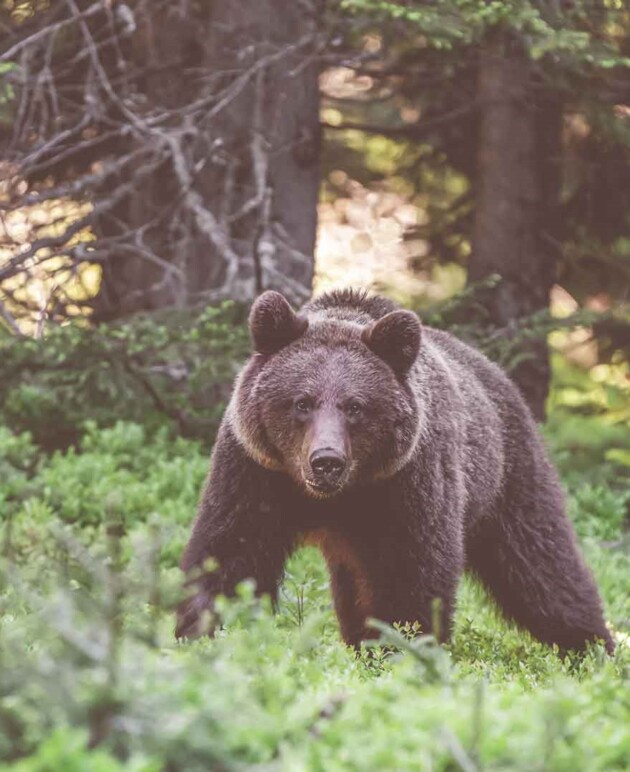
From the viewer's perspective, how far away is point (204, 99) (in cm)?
962

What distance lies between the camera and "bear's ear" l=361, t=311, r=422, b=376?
5.55 meters

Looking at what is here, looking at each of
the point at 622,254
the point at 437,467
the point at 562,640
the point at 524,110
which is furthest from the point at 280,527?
the point at 622,254

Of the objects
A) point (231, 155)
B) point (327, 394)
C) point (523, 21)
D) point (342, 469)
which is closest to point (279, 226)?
point (231, 155)

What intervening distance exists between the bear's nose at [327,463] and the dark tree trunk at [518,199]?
5871 millimetres

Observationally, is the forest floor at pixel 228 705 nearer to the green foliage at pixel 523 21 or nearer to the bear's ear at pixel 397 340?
the bear's ear at pixel 397 340

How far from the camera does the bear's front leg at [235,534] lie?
533cm

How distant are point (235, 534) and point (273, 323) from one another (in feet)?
3.03

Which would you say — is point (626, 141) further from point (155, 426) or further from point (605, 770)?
point (605, 770)

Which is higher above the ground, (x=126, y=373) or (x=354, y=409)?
(x=354, y=409)

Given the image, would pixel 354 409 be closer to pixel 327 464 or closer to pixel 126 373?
pixel 327 464

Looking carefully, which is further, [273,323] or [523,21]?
[523,21]

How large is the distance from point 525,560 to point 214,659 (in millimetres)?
3840

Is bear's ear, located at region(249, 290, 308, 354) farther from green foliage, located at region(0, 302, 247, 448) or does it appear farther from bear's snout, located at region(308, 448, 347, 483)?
green foliage, located at region(0, 302, 247, 448)

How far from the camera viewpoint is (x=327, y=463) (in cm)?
505
